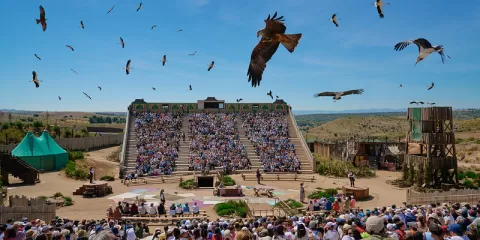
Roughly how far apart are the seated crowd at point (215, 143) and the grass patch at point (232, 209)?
515 inches

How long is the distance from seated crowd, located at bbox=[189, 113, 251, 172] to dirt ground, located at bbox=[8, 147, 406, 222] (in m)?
3.13

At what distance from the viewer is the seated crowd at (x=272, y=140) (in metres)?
34.1

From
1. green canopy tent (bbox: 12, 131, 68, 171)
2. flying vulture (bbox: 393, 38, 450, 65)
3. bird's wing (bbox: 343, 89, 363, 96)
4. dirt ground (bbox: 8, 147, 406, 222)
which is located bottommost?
dirt ground (bbox: 8, 147, 406, 222)

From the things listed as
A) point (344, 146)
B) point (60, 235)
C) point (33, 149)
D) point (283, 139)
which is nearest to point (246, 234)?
point (60, 235)

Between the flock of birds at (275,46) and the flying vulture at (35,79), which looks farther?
the flying vulture at (35,79)

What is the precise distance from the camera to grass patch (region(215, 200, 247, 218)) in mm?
18442

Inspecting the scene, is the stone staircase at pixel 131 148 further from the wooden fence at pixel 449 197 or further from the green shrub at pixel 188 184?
the wooden fence at pixel 449 197

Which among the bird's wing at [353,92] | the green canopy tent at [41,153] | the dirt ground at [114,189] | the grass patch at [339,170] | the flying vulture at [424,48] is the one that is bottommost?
the dirt ground at [114,189]

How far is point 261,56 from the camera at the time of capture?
377 inches

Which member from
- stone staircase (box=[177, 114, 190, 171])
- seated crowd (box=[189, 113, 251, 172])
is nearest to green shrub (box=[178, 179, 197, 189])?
seated crowd (box=[189, 113, 251, 172])

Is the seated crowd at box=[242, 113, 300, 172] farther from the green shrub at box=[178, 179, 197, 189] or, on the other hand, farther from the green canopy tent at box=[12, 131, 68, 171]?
the green canopy tent at box=[12, 131, 68, 171]

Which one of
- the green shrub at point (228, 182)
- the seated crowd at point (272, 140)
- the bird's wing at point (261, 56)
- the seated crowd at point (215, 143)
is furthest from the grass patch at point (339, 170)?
the bird's wing at point (261, 56)

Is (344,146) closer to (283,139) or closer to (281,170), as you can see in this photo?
(283,139)

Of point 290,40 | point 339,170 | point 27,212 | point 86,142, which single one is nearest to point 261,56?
point 290,40
